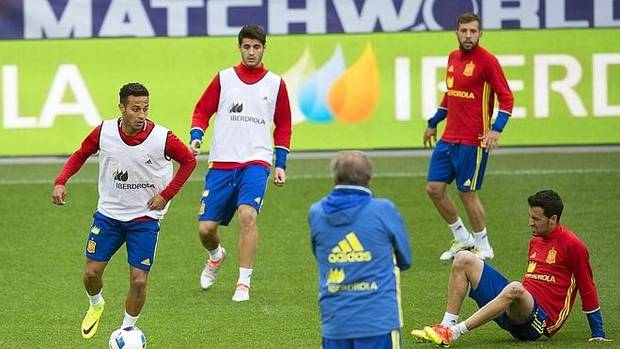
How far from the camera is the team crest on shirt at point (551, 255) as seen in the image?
10734 millimetres

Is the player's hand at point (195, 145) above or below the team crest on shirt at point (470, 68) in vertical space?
below

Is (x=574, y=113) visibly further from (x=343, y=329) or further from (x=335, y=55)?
(x=343, y=329)

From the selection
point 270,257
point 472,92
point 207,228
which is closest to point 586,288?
point 207,228

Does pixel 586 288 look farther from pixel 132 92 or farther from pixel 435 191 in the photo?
pixel 435 191

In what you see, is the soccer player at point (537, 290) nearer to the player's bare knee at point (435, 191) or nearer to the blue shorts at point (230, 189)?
the blue shorts at point (230, 189)

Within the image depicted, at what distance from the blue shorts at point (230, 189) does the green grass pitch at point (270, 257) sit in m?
0.78

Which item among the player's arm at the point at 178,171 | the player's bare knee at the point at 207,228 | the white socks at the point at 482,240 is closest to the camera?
the player's arm at the point at 178,171

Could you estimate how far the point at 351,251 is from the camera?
8.21 m

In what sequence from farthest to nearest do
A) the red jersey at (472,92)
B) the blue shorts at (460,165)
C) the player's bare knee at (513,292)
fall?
the blue shorts at (460,165) → the red jersey at (472,92) → the player's bare knee at (513,292)

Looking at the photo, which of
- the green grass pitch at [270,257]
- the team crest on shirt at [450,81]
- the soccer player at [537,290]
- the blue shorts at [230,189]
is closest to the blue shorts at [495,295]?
the soccer player at [537,290]

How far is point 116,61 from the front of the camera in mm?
20188

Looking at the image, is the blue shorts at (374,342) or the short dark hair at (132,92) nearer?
the blue shorts at (374,342)

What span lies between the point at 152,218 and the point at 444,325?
2269mm

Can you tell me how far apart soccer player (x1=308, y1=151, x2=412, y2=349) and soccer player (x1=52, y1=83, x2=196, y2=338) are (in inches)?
106
